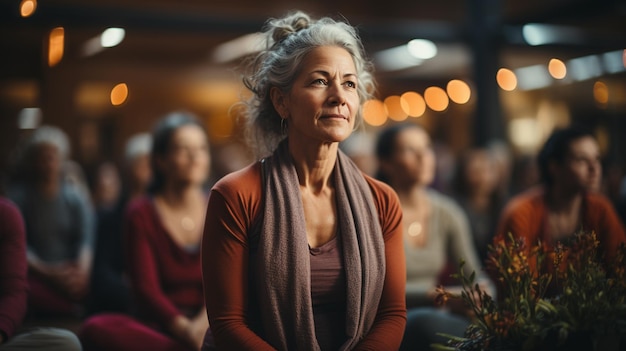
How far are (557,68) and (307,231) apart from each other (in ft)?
22.3

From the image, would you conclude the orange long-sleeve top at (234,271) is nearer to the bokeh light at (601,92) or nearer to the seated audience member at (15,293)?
the seated audience member at (15,293)

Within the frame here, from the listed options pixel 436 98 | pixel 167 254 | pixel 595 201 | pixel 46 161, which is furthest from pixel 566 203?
→ pixel 436 98

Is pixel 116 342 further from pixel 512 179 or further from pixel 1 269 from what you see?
pixel 512 179

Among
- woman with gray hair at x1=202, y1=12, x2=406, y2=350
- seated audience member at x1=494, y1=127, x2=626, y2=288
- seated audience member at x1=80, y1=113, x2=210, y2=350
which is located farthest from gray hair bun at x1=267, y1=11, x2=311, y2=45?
seated audience member at x1=494, y1=127, x2=626, y2=288

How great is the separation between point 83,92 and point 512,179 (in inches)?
228

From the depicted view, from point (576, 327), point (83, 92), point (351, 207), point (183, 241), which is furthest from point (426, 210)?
point (83, 92)

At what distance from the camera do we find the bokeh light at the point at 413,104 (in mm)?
11898

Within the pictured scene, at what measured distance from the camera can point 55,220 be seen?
14.8ft

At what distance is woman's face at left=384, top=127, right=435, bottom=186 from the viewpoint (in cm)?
363

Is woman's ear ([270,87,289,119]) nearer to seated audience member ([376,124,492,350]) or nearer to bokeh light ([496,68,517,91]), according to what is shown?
seated audience member ([376,124,492,350])

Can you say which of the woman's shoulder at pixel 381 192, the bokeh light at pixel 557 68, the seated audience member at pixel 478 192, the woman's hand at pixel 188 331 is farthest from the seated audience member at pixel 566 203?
the bokeh light at pixel 557 68

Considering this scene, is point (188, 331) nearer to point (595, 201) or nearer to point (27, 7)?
point (595, 201)

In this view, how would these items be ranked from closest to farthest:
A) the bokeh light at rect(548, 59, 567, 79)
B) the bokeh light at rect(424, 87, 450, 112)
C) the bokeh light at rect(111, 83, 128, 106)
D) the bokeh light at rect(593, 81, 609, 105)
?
the bokeh light at rect(593, 81, 609, 105) < the bokeh light at rect(548, 59, 567, 79) < the bokeh light at rect(111, 83, 128, 106) < the bokeh light at rect(424, 87, 450, 112)

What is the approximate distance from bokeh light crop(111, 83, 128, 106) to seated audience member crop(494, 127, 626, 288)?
841 cm
